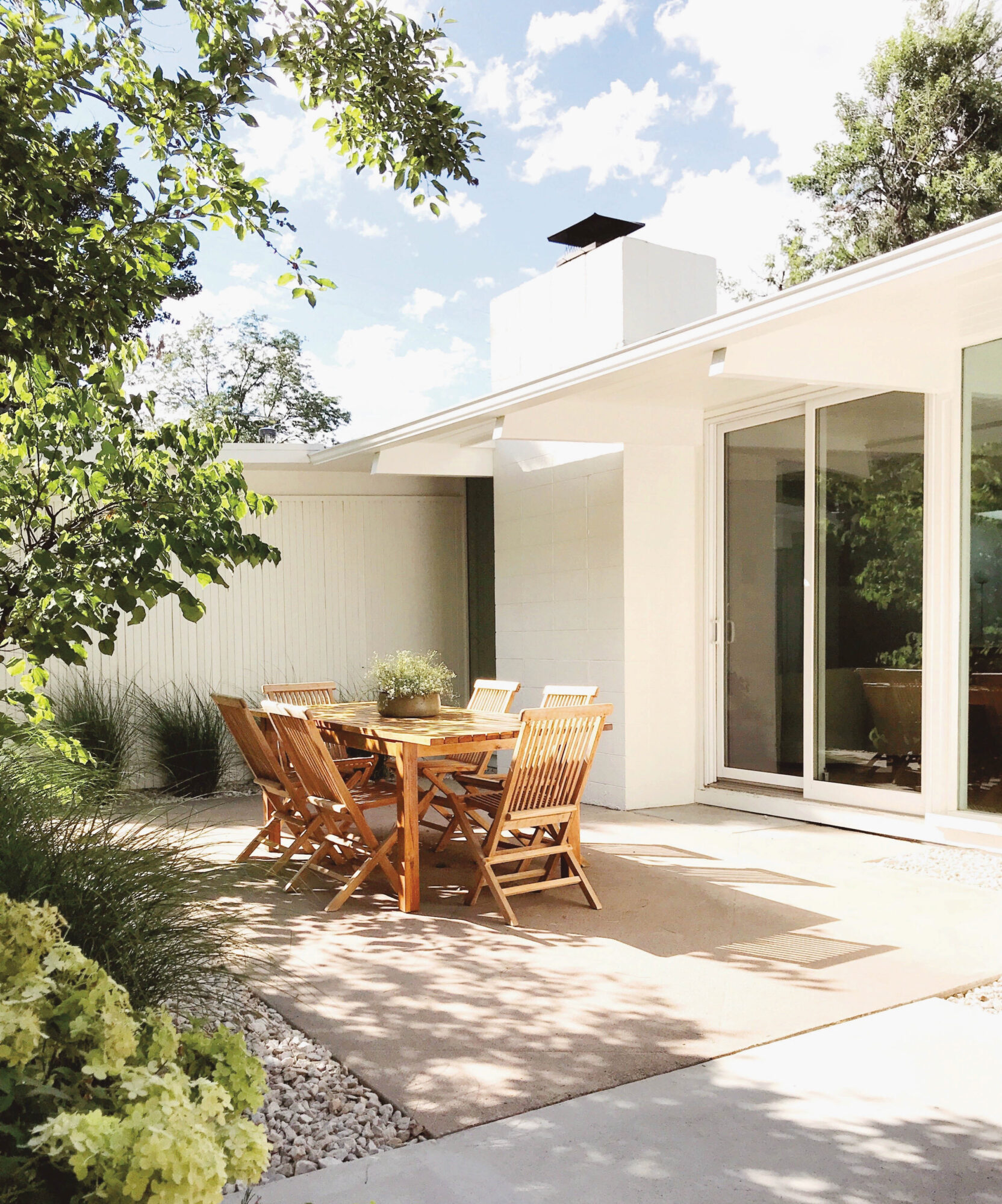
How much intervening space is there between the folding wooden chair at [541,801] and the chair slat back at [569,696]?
0.98 metres

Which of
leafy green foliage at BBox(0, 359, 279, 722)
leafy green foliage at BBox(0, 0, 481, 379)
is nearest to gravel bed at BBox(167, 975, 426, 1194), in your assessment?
leafy green foliage at BBox(0, 359, 279, 722)

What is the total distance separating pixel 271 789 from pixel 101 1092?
421 cm

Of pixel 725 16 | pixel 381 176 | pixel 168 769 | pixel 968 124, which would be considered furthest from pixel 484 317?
pixel 381 176

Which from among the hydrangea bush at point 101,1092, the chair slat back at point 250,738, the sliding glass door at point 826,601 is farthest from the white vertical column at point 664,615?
the hydrangea bush at point 101,1092

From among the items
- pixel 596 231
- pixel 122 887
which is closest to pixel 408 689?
pixel 122 887

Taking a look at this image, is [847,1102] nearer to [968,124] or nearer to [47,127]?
[47,127]

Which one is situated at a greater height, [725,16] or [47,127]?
[725,16]

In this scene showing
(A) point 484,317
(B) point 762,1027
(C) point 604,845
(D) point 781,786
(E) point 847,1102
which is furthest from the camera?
(A) point 484,317

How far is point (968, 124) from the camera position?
1797 centimetres

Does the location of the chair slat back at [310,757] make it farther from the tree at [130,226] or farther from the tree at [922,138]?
the tree at [922,138]

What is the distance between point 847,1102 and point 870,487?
186 inches

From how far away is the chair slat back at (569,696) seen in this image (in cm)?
629

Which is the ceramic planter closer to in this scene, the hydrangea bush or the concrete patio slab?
the concrete patio slab

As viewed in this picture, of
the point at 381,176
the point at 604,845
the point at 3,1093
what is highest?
the point at 381,176
